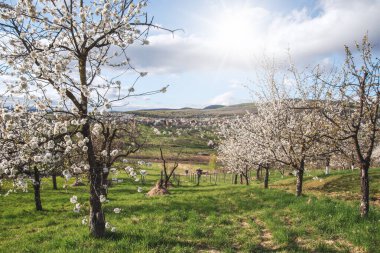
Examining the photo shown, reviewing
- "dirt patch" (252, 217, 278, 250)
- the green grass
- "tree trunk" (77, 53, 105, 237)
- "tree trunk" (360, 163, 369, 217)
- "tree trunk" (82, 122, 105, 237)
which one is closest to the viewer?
the green grass

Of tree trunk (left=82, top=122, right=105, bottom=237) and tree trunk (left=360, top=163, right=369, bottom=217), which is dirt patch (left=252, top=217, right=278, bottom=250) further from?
tree trunk (left=82, top=122, right=105, bottom=237)

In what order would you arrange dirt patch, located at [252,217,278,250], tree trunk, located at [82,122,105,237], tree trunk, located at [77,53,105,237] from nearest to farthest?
dirt patch, located at [252,217,278,250] < tree trunk, located at [77,53,105,237] < tree trunk, located at [82,122,105,237]

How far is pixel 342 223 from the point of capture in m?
13.5

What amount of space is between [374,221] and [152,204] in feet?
49.4

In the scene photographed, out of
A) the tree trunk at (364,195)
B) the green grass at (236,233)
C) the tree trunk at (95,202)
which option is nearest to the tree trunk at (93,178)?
the tree trunk at (95,202)

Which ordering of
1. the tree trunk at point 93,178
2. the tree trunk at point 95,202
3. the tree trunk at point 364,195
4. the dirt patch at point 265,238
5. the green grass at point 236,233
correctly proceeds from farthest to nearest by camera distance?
the tree trunk at point 364,195 < the tree trunk at point 95,202 < the tree trunk at point 93,178 < the dirt patch at point 265,238 < the green grass at point 236,233

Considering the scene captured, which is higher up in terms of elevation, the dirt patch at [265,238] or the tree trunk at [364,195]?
the tree trunk at [364,195]

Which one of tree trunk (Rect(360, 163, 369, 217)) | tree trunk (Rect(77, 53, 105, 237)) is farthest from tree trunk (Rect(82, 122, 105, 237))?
tree trunk (Rect(360, 163, 369, 217))

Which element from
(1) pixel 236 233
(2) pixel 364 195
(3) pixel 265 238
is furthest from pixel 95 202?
(2) pixel 364 195

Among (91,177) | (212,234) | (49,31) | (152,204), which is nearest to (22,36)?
(49,31)

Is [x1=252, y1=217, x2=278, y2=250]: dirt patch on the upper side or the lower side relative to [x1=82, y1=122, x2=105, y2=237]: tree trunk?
lower

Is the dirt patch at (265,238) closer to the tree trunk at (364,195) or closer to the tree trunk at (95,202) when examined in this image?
the tree trunk at (364,195)

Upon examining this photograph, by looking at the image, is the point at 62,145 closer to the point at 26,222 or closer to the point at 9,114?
the point at 9,114

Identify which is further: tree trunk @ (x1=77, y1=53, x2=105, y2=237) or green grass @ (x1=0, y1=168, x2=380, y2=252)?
tree trunk @ (x1=77, y1=53, x2=105, y2=237)
